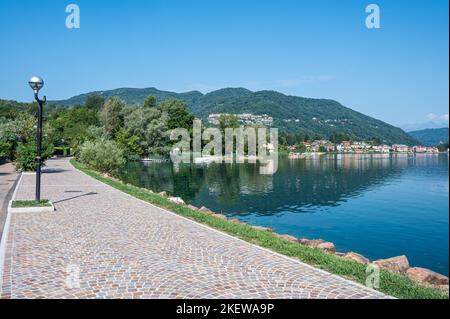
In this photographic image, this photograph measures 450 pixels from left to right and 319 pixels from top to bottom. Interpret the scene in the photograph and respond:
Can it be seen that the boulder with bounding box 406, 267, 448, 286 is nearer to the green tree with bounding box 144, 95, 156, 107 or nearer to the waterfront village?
the green tree with bounding box 144, 95, 156, 107

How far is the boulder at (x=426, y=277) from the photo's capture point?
24.3 ft

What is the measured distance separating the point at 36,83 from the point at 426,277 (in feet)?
39.7

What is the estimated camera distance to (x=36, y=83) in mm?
12227

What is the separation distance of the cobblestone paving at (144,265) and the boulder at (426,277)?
250 cm

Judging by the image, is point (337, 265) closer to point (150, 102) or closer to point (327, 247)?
point (327, 247)

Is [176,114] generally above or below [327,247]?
above

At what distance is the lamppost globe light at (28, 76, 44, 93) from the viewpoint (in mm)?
12156

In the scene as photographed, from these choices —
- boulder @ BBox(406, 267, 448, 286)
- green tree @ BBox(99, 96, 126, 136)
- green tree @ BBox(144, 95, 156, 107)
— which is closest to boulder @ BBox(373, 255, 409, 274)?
boulder @ BBox(406, 267, 448, 286)

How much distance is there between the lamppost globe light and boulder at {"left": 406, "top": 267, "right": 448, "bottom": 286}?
38.6 ft

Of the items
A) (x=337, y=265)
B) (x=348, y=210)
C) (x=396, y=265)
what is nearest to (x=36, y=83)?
(x=337, y=265)

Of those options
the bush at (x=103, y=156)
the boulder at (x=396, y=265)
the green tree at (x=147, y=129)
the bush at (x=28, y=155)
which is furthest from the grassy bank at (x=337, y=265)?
the green tree at (x=147, y=129)

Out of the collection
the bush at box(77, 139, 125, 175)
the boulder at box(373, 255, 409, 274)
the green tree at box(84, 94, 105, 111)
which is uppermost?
the green tree at box(84, 94, 105, 111)

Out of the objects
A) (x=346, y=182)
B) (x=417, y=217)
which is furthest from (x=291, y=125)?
(x=417, y=217)
